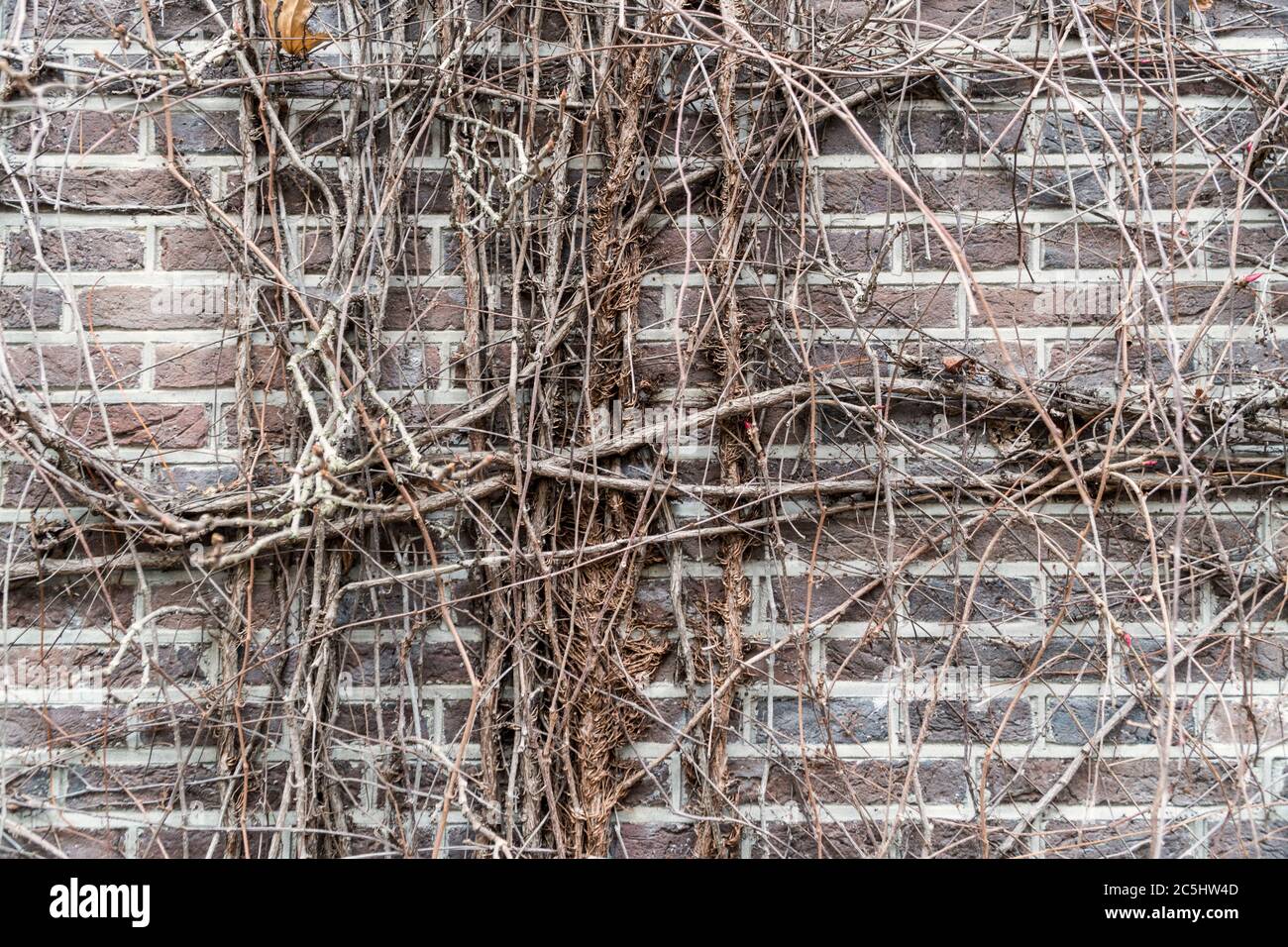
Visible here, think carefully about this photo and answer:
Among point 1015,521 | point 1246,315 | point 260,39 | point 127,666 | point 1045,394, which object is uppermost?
point 260,39

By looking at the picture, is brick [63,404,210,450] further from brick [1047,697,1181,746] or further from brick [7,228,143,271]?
brick [1047,697,1181,746]

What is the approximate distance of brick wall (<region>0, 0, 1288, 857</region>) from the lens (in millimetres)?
1562

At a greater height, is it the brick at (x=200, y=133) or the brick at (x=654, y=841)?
the brick at (x=200, y=133)

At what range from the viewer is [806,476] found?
5.30ft

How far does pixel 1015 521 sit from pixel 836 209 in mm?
667

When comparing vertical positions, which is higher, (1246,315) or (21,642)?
(1246,315)

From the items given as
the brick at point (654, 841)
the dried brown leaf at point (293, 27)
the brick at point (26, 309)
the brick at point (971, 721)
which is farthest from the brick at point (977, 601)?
the brick at point (26, 309)

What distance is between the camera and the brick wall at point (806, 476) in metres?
1.56

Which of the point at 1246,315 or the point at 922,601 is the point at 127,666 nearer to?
the point at 922,601

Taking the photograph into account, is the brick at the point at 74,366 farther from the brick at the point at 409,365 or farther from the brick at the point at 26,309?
the brick at the point at 409,365

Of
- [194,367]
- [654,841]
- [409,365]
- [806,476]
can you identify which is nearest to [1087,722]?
[806,476]

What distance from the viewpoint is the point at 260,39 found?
153cm

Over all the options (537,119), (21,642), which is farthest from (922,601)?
(21,642)

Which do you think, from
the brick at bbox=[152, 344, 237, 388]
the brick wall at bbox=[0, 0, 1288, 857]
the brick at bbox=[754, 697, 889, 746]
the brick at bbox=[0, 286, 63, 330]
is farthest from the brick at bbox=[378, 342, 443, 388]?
the brick at bbox=[754, 697, 889, 746]
